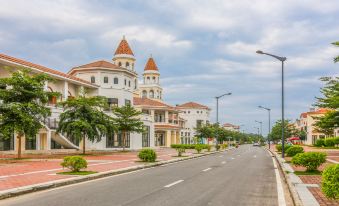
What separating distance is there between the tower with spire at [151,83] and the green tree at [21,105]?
7196cm

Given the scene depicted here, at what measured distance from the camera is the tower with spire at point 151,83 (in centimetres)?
10088

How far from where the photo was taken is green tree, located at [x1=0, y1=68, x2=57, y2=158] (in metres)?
26.4

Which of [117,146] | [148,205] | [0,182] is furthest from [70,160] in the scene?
[117,146]

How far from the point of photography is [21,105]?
26.7 metres

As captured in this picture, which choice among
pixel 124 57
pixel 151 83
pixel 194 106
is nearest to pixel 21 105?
pixel 124 57

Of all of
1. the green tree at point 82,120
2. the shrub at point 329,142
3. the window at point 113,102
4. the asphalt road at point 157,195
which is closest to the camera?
the asphalt road at point 157,195

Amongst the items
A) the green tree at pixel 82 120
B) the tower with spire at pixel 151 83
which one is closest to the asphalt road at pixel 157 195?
the green tree at pixel 82 120

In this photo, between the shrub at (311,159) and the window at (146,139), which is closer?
the shrub at (311,159)

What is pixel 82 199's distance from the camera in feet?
36.2

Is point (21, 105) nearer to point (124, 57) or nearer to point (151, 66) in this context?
point (124, 57)

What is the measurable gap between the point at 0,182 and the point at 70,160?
384cm

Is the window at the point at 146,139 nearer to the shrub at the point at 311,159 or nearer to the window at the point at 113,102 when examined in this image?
the window at the point at 113,102

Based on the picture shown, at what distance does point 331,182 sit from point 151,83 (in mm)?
93606

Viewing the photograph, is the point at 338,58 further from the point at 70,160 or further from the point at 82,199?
the point at 82,199
